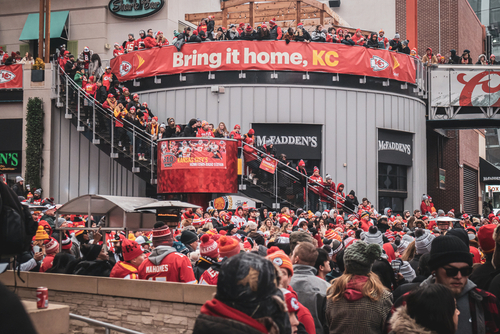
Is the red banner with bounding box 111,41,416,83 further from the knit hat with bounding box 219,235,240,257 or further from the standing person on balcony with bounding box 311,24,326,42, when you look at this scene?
the knit hat with bounding box 219,235,240,257

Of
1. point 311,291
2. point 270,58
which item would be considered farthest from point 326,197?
point 311,291

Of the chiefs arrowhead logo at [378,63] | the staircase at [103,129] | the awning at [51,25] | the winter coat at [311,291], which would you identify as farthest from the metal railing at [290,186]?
the awning at [51,25]

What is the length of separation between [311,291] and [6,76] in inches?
947

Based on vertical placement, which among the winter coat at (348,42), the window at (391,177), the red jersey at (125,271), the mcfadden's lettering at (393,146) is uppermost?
the winter coat at (348,42)

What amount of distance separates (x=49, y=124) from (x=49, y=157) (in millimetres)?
1436

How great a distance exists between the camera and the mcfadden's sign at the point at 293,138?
2517cm

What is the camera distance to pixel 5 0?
3359 cm

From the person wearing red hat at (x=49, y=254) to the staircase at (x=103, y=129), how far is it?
12804 mm

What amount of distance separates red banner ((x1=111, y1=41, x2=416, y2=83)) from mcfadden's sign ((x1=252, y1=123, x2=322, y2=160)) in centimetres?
254

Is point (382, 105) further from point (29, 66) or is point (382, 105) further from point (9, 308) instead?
point (9, 308)

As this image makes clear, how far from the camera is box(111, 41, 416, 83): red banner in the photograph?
2461cm

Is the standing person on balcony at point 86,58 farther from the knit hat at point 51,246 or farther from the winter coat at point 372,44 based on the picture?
the knit hat at point 51,246

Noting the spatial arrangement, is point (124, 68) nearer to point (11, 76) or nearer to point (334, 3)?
point (11, 76)

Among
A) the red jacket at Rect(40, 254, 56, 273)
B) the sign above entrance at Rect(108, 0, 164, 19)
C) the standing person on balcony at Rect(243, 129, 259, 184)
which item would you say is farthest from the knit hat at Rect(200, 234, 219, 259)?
the sign above entrance at Rect(108, 0, 164, 19)
